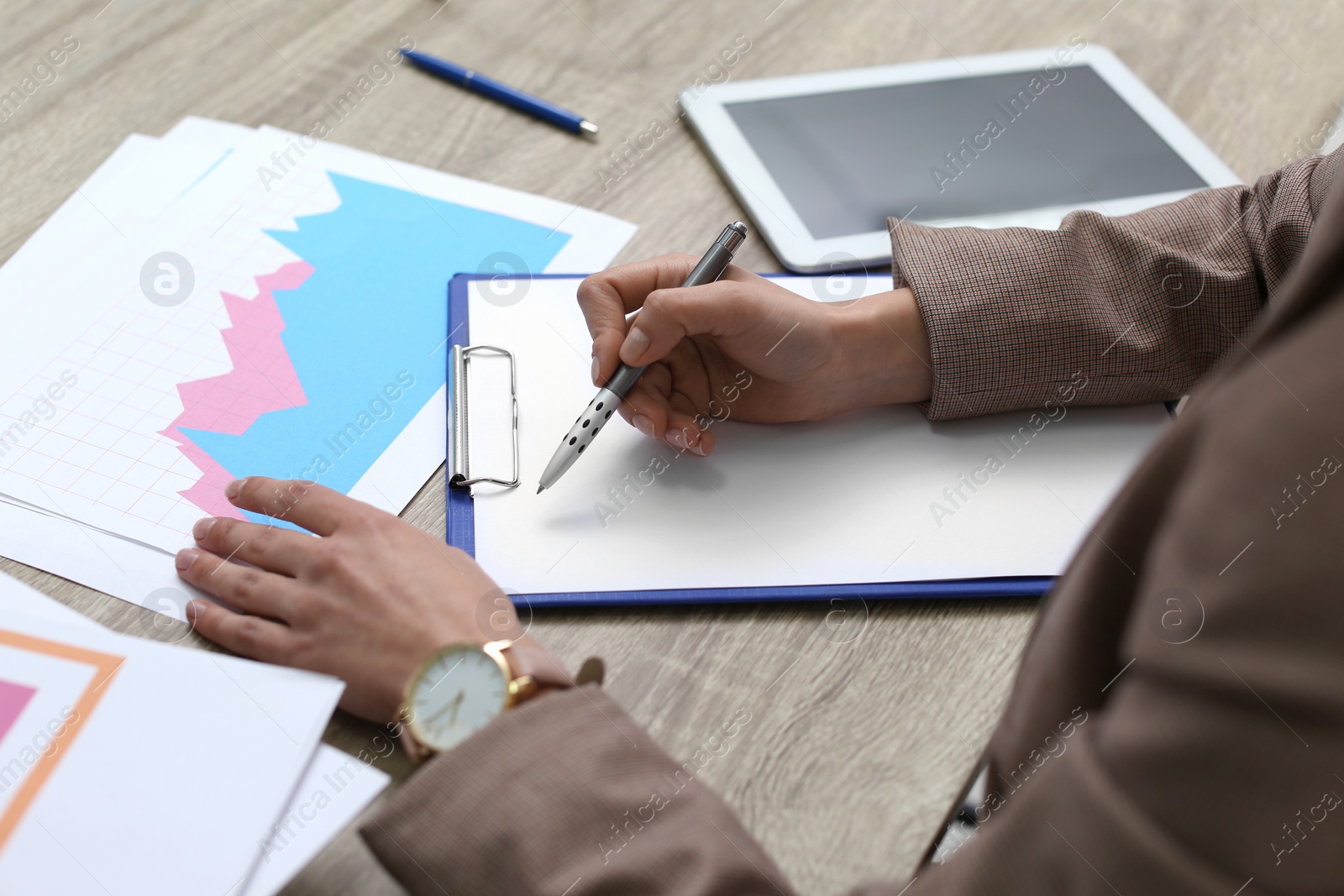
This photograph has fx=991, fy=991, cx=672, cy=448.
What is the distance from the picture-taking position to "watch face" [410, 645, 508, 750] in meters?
0.57

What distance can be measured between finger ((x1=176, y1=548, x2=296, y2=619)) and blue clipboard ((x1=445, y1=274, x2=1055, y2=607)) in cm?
12

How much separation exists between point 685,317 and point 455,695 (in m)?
0.33

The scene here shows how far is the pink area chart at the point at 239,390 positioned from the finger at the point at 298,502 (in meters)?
0.02

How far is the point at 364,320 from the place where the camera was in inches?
33.8

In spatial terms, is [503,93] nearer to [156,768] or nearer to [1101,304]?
[1101,304]

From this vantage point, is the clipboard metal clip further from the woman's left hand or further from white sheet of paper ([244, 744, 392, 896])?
white sheet of paper ([244, 744, 392, 896])

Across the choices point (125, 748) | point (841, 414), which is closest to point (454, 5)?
point (841, 414)

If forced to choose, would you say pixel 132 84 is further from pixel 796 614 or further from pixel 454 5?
pixel 796 614

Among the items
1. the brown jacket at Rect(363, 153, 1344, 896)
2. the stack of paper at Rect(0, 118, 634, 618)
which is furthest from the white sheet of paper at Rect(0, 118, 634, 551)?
the brown jacket at Rect(363, 153, 1344, 896)

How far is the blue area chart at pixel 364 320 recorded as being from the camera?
0.75 m

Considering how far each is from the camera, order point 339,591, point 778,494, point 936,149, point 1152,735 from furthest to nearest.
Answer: point 936,149 < point 778,494 < point 339,591 < point 1152,735

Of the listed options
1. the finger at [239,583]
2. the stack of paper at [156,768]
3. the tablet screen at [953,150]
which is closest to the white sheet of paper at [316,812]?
the stack of paper at [156,768]

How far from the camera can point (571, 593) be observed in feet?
2.19

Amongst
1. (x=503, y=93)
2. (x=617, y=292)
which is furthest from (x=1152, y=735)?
(x=503, y=93)
